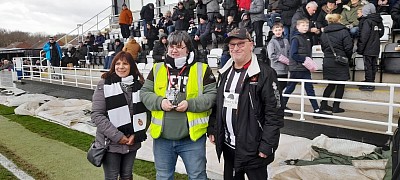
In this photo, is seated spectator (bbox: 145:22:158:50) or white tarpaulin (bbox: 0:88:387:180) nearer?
white tarpaulin (bbox: 0:88:387:180)

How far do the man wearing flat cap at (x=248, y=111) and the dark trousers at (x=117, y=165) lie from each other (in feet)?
3.27

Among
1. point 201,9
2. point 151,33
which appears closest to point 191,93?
point 201,9

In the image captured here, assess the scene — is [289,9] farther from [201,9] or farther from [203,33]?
[201,9]

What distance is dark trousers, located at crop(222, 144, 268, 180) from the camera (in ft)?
8.89

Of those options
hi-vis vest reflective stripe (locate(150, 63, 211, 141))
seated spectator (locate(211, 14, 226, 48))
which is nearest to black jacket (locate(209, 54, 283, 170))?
hi-vis vest reflective stripe (locate(150, 63, 211, 141))

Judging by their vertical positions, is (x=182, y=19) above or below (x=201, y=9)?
below

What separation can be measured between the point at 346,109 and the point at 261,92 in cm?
410

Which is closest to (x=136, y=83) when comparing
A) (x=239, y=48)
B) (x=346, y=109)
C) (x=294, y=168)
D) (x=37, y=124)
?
(x=239, y=48)

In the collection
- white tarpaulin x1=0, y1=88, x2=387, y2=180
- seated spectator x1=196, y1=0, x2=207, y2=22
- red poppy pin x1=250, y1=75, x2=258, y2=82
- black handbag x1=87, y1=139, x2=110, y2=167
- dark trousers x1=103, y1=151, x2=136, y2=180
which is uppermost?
seated spectator x1=196, y1=0, x2=207, y2=22

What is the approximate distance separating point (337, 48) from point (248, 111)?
3.49 metres

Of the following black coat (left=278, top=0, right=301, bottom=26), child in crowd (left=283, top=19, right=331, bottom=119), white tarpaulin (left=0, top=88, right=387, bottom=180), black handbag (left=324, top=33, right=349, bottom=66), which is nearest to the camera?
white tarpaulin (left=0, top=88, right=387, bottom=180)

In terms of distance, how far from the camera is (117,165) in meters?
3.22

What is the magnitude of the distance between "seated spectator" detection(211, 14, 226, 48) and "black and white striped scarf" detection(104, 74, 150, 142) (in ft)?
23.4

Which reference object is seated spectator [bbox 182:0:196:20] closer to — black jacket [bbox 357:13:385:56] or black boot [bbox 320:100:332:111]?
black jacket [bbox 357:13:385:56]
